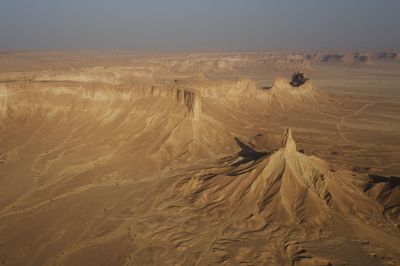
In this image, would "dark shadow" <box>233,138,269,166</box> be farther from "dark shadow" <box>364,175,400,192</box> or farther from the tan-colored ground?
"dark shadow" <box>364,175,400,192</box>

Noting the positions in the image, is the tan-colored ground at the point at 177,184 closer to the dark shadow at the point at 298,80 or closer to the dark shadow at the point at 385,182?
the dark shadow at the point at 385,182

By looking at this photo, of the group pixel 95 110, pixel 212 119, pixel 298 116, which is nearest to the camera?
pixel 95 110

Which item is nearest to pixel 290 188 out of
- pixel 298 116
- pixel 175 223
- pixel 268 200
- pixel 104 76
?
pixel 268 200

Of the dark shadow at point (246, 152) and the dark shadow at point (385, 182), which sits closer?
the dark shadow at point (385, 182)

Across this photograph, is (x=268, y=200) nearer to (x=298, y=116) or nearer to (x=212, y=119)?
(x=212, y=119)

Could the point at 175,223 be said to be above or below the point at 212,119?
below

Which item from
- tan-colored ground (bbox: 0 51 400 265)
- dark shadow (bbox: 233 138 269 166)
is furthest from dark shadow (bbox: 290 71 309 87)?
dark shadow (bbox: 233 138 269 166)

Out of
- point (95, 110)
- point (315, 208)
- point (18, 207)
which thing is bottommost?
point (18, 207)

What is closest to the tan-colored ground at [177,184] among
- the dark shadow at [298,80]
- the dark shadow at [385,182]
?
the dark shadow at [385,182]

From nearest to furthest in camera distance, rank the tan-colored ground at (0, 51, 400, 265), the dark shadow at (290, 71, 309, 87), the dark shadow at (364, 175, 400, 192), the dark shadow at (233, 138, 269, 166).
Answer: the tan-colored ground at (0, 51, 400, 265)
the dark shadow at (364, 175, 400, 192)
the dark shadow at (233, 138, 269, 166)
the dark shadow at (290, 71, 309, 87)
